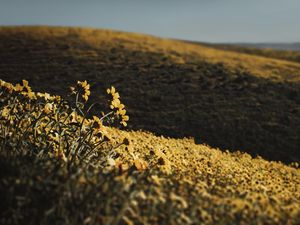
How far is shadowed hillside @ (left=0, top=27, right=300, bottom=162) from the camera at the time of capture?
2111cm

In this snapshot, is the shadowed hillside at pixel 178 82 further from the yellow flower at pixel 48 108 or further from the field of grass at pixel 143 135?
the yellow flower at pixel 48 108

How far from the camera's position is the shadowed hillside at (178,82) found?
21.1 metres

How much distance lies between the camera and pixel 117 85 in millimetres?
28688

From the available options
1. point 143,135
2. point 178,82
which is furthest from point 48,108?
point 178,82

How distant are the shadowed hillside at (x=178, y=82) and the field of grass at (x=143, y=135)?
0.29 ft

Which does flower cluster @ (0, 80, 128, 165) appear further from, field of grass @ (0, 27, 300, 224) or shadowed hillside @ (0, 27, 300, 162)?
shadowed hillside @ (0, 27, 300, 162)

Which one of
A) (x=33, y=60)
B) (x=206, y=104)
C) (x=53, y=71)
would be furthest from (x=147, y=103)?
(x=33, y=60)

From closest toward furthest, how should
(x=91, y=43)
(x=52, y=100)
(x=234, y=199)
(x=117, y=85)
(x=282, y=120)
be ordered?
(x=234, y=199) → (x=52, y=100) → (x=282, y=120) → (x=117, y=85) → (x=91, y=43)

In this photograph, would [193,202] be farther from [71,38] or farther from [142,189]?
[71,38]

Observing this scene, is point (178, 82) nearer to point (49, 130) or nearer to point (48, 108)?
point (48, 108)

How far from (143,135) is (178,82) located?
17189 millimetres

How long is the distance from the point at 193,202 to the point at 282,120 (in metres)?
19.6

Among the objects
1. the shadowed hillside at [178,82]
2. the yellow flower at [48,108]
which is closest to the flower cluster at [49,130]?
the yellow flower at [48,108]

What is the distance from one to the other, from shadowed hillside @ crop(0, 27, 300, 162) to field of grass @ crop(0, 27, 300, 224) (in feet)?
0.29
